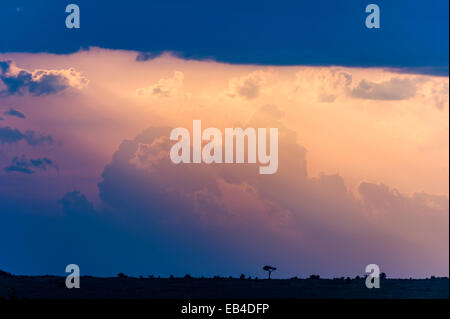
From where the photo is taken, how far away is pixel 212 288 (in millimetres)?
92938

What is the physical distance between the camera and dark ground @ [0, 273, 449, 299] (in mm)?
83875

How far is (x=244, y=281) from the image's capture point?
97.1 m

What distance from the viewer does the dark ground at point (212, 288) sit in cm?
8388
